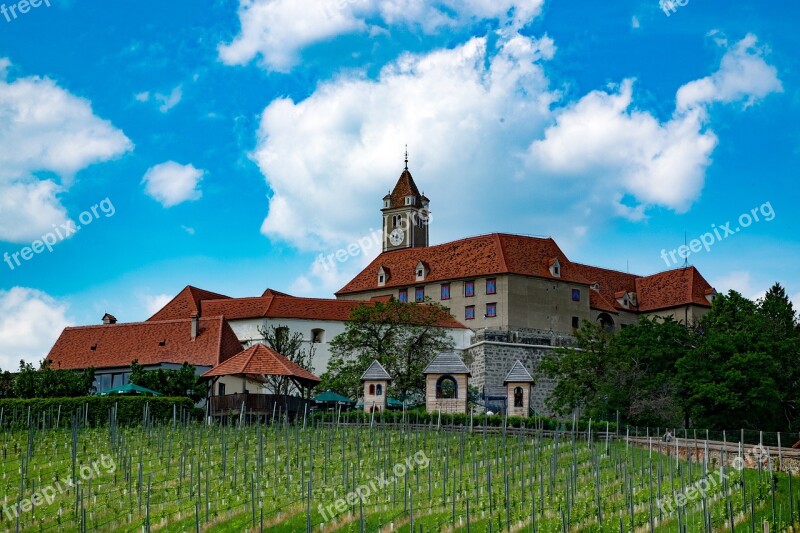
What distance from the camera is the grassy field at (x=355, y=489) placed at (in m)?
28.5

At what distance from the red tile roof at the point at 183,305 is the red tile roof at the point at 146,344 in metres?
5.15

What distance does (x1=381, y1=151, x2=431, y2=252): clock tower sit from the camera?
99.1 meters

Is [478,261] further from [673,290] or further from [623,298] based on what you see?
[673,290]

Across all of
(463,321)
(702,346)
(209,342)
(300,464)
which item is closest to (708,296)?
(463,321)

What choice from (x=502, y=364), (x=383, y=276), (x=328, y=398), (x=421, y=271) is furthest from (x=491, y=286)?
(x=328, y=398)

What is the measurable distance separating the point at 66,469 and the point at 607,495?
52.7ft

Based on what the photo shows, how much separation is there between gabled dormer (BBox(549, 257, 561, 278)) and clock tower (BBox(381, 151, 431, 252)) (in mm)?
26494

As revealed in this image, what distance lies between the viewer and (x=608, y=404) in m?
54.9

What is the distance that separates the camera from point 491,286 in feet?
236

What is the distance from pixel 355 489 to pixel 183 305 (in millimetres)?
45137

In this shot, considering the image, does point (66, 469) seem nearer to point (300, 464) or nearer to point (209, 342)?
point (300, 464)

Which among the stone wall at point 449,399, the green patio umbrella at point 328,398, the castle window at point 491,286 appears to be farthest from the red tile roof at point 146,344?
the castle window at point 491,286

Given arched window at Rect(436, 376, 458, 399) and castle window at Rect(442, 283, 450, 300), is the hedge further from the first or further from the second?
castle window at Rect(442, 283, 450, 300)

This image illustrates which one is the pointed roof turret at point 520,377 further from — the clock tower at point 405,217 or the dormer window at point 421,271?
the clock tower at point 405,217
